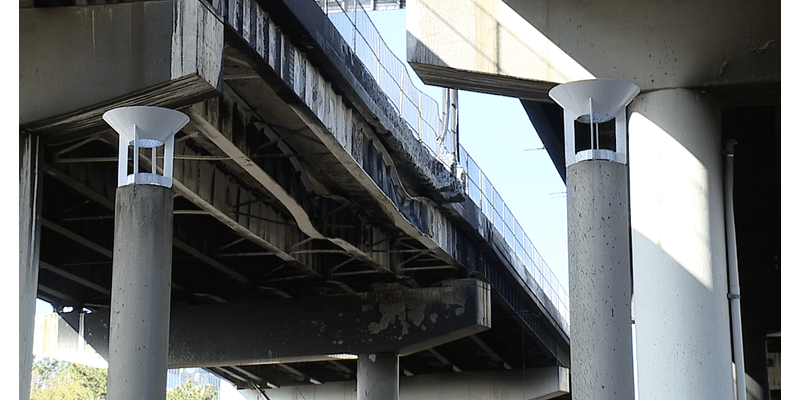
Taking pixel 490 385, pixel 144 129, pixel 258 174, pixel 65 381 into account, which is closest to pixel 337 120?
pixel 258 174

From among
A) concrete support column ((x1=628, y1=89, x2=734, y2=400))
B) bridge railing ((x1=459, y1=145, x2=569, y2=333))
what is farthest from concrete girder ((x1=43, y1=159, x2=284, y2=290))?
concrete support column ((x1=628, y1=89, x2=734, y2=400))

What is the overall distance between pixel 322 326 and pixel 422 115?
861 cm

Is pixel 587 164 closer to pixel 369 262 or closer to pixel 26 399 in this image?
pixel 26 399

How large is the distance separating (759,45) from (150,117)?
687 centimetres

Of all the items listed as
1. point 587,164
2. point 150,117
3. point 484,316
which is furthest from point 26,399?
point 484,316

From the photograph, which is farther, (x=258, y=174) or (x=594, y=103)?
(x=258, y=174)

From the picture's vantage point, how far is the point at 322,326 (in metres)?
32.9

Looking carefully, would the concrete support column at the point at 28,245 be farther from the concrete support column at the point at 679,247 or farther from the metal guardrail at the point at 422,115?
the concrete support column at the point at 679,247

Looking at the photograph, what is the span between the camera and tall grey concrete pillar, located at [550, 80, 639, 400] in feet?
33.4

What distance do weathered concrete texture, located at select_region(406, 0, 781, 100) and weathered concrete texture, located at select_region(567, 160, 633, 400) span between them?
286cm

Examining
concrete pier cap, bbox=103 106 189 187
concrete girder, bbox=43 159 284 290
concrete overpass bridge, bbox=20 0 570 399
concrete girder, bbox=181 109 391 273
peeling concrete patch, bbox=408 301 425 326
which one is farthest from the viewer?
peeling concrete patch, bbox=408 301 425 326

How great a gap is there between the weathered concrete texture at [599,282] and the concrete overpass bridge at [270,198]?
17.2 ft

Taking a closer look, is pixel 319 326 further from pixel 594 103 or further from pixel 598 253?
pixel 598 253

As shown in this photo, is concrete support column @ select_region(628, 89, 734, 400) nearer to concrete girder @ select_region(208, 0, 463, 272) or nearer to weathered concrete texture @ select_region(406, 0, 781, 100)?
weathered concrete texture @ select_region(406, 0, 781, 100)
